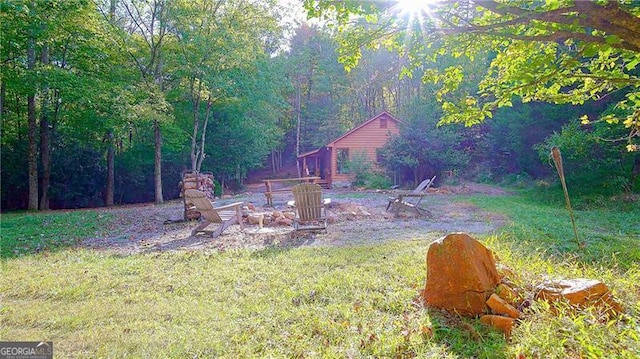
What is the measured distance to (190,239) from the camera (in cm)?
699

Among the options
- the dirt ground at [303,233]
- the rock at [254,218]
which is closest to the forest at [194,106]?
the dirt ground at [303,233]

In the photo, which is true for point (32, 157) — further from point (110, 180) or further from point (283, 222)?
point (283, 222)

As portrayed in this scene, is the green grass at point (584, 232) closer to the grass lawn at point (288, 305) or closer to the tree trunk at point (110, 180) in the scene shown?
the grass lawn at point (288, 305)

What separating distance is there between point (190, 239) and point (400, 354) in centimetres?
552

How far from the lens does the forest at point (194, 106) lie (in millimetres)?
5605

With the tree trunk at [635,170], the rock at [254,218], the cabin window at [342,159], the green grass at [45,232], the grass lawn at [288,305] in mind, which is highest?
the cabin window at [342,159]

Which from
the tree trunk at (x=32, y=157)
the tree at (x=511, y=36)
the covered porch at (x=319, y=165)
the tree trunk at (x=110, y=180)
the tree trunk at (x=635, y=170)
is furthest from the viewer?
the covered porch at (x=319, y=165)

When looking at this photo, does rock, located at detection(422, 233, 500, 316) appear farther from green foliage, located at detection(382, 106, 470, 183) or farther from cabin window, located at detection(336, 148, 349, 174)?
cabin window, located at detection(336, 148, 349, 174)

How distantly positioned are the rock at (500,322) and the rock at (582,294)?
0.48m

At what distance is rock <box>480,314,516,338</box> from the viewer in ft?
8.61

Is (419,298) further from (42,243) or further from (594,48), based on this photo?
(42,243)

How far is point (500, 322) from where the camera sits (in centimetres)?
268

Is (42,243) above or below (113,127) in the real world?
below

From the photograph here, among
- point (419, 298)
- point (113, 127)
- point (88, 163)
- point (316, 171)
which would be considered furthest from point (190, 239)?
point (316, 171)
